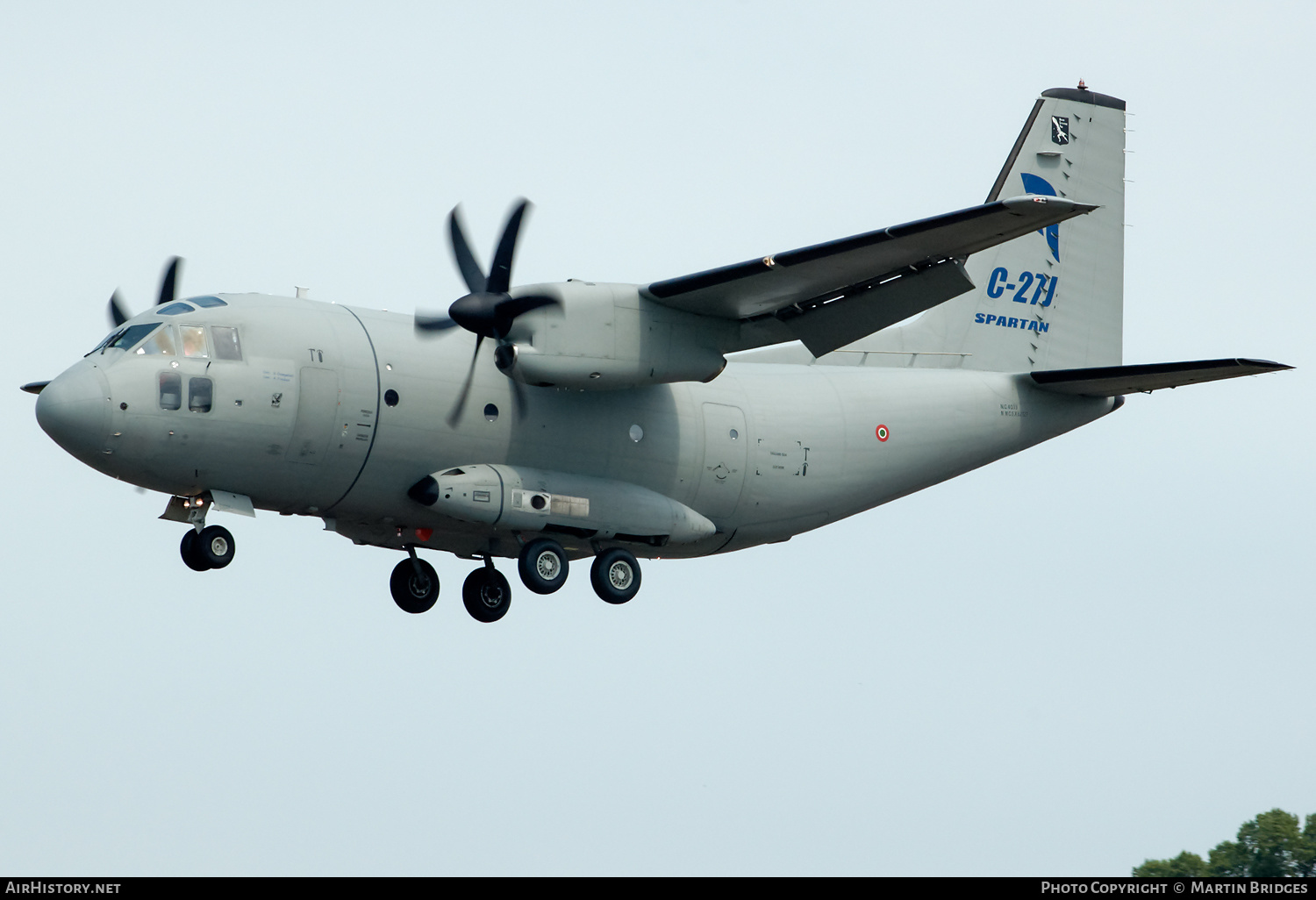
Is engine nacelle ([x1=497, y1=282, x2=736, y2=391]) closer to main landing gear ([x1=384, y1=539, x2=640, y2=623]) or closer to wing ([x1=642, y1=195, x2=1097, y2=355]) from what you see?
wing ([x1=642, y1=195, x2=1097, y2=355])

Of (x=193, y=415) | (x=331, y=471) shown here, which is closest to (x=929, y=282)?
(x=331, y=471)

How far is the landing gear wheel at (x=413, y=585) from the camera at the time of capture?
Result: 24.8 m

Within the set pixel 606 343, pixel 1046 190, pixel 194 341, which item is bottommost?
pixel 194 341

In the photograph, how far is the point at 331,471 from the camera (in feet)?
72.0

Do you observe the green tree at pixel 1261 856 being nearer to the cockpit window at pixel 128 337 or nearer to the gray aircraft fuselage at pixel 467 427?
the gray aircraft fuselage at pixel 467 427

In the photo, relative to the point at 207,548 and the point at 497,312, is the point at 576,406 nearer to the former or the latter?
the point at 497,312

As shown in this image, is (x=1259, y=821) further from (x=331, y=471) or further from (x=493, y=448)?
(x=331, y=471)

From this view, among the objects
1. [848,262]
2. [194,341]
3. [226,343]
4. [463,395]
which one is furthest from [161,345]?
[848,262]

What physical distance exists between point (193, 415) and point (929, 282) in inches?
382

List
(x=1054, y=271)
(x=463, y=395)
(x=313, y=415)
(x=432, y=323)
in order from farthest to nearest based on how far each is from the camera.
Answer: (x=1054, y=271) → (x=432, y=323) → (x=463, y=395) → (x=313, y=415)

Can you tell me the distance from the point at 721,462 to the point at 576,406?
2.52 metres

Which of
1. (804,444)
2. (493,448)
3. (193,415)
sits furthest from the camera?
(804,444)

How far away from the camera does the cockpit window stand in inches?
838

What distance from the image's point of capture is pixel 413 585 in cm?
2480
